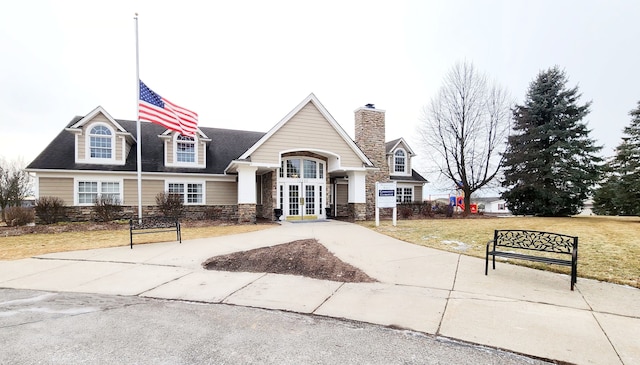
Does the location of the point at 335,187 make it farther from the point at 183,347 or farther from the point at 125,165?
the point at 183,347

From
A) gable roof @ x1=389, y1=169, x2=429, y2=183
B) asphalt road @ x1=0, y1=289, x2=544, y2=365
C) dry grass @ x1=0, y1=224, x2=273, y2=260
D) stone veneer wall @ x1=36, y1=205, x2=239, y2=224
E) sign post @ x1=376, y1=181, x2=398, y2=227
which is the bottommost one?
dry grass @ x1=0, y1=224, x2=273, y2=260

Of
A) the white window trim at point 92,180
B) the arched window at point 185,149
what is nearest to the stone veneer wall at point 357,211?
the arched window at point 185,149

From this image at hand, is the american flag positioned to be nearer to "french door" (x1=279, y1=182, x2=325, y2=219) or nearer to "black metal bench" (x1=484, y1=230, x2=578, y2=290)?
"french door" (x1=279, y1=182, x2=325, y2=219)

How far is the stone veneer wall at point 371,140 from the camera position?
20.3 metres

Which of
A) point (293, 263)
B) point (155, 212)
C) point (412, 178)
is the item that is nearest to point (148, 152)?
point (155, 212)

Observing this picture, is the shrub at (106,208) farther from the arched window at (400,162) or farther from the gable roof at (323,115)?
the arched window at (400,162)

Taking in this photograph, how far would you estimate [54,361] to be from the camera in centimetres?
305

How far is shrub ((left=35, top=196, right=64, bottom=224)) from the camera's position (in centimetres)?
1591

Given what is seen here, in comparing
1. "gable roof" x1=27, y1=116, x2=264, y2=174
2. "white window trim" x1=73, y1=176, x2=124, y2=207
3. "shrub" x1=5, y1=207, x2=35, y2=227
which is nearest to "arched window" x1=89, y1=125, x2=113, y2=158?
"gable roof" x1=27, y1=116, x2=264, y2=174

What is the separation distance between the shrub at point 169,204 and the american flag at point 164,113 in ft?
14.9

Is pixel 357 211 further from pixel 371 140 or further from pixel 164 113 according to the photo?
pixel 164 113

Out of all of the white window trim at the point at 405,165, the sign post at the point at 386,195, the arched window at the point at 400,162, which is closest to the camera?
the sign post at the point at 386,195

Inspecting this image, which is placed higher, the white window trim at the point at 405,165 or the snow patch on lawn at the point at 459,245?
the white window trim at the point at 405,165

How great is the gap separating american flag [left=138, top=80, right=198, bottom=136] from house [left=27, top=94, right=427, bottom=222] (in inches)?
125
